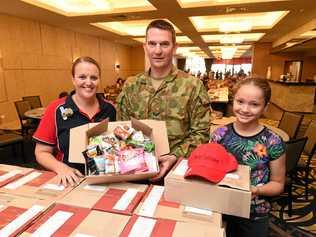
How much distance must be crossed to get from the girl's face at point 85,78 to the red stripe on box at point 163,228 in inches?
32.8

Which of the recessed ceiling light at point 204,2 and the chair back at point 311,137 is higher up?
the recessed ceiling light at point 204,2

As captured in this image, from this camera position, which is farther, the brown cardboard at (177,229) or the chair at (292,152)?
the chair at (292,152)

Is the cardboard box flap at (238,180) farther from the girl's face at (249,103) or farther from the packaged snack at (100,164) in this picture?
the packaged snack at (100,164)

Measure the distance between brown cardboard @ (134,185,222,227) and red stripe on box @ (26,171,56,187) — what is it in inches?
18.7

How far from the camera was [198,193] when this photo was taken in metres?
0.93

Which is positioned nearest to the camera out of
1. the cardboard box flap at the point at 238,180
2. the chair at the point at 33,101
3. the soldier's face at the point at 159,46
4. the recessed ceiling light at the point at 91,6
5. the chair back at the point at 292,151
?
the cardboard box flap at the point at 238,180

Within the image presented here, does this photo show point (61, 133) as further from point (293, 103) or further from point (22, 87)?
point (293, 103)

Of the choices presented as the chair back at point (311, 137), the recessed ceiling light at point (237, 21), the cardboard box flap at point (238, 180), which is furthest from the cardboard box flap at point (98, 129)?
the recessed ceiling light at point (237, 21)

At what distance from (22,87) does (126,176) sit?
6412mm

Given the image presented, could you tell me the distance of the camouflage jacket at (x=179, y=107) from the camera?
150cm

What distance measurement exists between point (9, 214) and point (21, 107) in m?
4.63

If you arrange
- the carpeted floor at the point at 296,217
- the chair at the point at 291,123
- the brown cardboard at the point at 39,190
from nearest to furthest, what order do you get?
the brown cardboard at the point at 39,190 → the carpeted floor at the point at 296,217 → the chair at the point at 291,123

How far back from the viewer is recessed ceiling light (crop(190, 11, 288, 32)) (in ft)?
21.1

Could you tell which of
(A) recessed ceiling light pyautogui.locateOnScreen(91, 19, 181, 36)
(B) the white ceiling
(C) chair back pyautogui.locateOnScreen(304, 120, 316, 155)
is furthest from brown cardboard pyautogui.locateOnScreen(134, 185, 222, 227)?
(A) recessed ceiling light pyautogui.locateOnScreen(91, 19, 181, 36)
